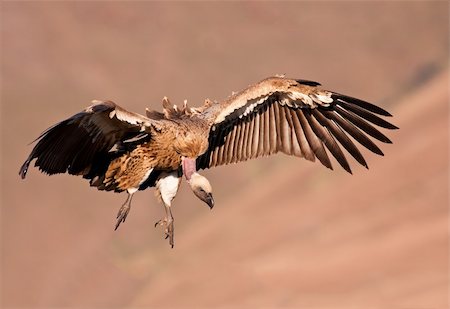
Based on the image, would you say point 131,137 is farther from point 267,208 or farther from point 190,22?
point 190,22

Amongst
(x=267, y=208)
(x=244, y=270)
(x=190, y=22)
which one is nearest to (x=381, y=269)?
(x=244, y=270)

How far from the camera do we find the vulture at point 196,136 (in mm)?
Result: 10750

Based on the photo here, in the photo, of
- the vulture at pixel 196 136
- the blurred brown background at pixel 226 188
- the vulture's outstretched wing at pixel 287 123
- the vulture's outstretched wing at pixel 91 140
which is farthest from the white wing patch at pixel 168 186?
the blurred brown background at pixel 226 188

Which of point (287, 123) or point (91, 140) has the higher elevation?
point (287, 123)

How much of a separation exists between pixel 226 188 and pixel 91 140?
24.5 metres

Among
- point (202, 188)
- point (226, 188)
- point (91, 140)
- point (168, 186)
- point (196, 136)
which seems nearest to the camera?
point (91, 140)

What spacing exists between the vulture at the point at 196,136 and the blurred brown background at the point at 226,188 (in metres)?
12.2

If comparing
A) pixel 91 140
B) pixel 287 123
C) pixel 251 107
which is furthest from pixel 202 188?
pixel 287 123

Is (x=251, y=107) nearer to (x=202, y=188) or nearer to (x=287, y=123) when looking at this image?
(x=287, y=123)

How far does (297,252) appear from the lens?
2903cm

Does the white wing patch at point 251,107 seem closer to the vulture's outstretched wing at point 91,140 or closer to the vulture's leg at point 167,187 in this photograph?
the vulture's leg at point 167,187

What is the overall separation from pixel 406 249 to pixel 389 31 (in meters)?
22.0

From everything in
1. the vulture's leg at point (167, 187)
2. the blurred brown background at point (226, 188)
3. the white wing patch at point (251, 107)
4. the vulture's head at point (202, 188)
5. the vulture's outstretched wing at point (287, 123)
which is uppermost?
the blurred brown background at point (226, 188)

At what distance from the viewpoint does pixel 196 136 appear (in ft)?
37.2
